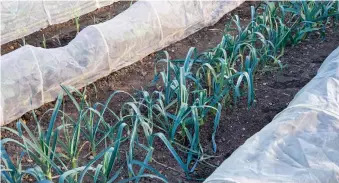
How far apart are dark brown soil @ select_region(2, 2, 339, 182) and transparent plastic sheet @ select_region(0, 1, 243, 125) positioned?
0.07m

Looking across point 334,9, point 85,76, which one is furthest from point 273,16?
point 85,76

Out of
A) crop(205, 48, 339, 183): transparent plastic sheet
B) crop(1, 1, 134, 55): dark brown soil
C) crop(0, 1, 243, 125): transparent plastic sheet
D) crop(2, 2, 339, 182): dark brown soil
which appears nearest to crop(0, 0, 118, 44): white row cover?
crop(1, 1, 134, 55): dark brown soil

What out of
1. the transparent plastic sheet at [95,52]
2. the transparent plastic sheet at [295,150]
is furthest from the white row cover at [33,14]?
the transparent plastic sheet at [295,150]

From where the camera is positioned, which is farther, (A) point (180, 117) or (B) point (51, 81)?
(B) point (51, 81)

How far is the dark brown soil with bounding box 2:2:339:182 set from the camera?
2.82 m

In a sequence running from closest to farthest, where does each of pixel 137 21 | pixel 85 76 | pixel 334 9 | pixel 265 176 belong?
pixel 265 176 → pixel 85 76 → pixel 137 21 → pixel 334 9

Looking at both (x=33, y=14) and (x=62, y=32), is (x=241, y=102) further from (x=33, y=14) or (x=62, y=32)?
(x=33, y=14)

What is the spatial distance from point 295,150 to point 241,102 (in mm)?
1000

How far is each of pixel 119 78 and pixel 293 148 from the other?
161cm

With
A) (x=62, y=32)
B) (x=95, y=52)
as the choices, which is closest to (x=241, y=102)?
(x=95, y=52)

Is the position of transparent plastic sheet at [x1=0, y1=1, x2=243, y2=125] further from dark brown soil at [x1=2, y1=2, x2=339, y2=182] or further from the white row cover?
the white row cover

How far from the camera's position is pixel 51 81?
3256 millimetres

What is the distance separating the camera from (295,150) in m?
2.26

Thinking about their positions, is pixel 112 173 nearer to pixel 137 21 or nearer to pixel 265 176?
pixel 265 176
